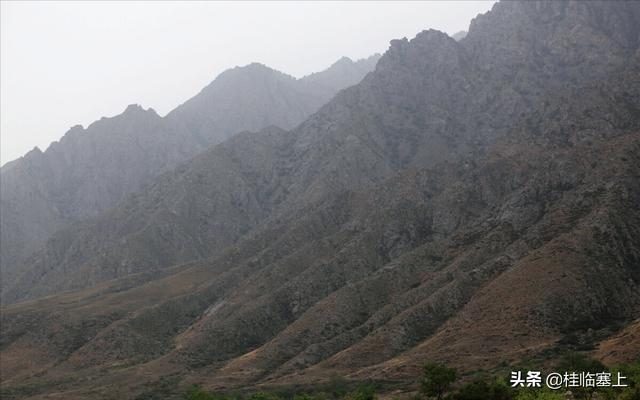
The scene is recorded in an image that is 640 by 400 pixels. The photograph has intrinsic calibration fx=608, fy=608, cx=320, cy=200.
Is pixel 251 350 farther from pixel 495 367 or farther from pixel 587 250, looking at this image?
pixel 587 250

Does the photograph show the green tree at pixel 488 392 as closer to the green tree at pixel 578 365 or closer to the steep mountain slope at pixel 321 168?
the green tree at pixel 578 365

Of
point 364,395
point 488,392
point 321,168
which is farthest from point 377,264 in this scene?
point 321,168

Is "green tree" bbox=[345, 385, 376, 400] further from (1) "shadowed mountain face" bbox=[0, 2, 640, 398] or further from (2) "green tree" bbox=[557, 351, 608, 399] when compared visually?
(2) "green tree" bbox=[557, 351, 608, 399]

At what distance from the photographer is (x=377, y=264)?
109312 millimetres

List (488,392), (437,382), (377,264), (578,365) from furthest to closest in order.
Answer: (377,264) → (437,382) → (578,365) → (488,392)

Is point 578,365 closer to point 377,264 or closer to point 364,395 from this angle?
point 364,395

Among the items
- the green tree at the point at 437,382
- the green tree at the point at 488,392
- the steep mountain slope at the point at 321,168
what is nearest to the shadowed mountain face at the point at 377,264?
the steep mountain slope at the point at 321,168

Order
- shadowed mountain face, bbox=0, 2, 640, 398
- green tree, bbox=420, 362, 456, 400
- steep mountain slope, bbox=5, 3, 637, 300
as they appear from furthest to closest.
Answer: steep mountain slope, bbox=5, 3, 637, 300 < shadowed mountain face, bbox=0, 2, 640, 398 < green tree, bbox=420, 362, 456, 400

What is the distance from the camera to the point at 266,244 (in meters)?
137

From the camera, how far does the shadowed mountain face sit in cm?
7531

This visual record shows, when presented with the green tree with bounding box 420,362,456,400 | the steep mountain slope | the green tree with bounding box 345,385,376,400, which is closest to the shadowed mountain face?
the steep mountain slope

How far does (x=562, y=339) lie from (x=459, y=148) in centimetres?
11965

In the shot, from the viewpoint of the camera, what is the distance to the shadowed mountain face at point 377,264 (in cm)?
7531

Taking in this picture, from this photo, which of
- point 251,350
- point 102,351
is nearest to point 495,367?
point 251,350
